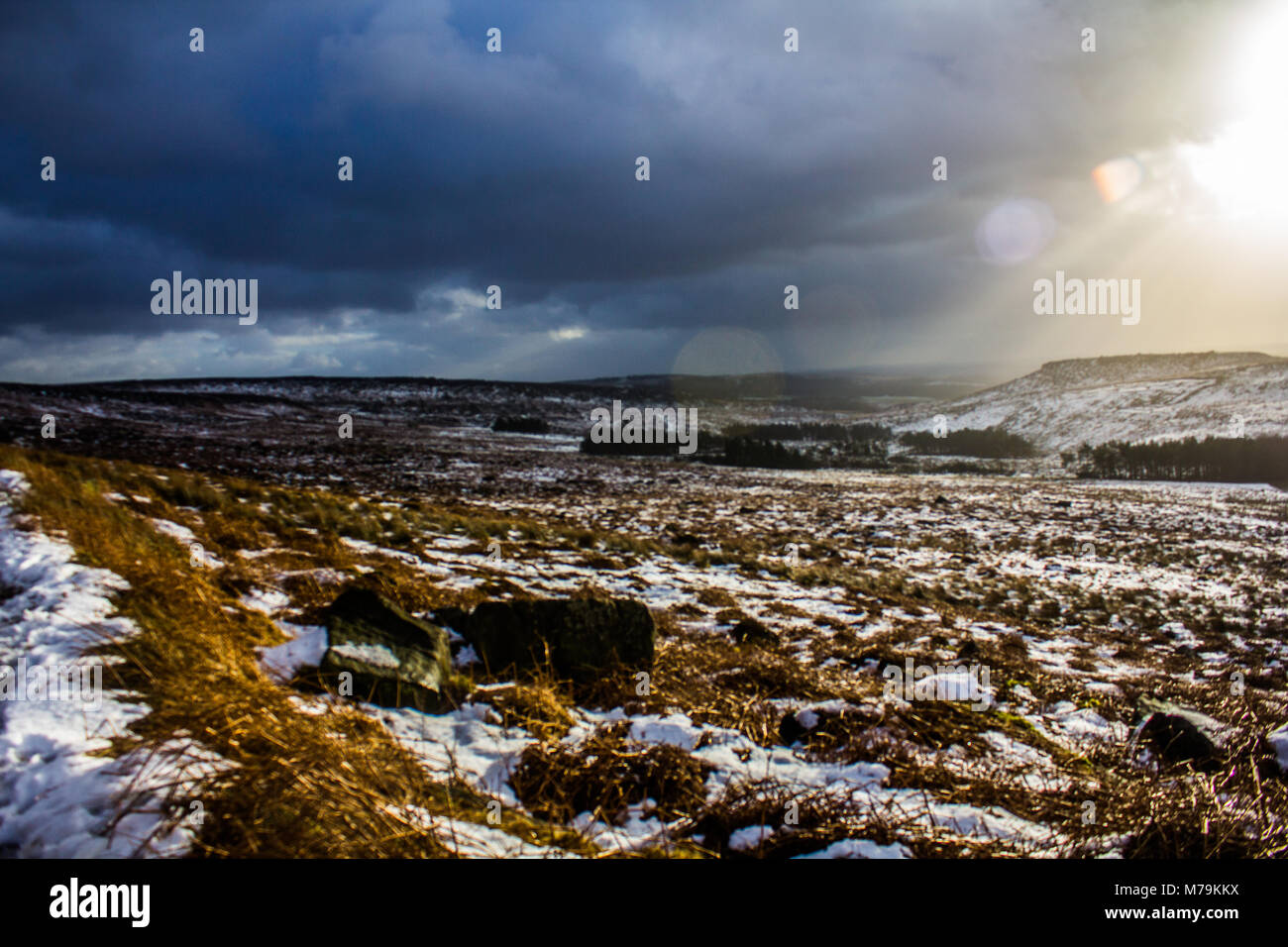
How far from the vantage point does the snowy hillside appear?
6925 centimetres

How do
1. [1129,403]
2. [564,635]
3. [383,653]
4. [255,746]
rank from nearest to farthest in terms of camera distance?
[255,746], [383,653], [564,635], [1129,403]

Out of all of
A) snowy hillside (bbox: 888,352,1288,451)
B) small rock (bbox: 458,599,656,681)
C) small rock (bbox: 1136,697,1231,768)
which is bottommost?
small rock (bbox: 1136,697,1231,768)

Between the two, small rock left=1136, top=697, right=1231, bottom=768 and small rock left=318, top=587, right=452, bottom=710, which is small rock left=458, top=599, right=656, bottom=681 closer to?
small rock left=318, top=587, right=452, bottom=710

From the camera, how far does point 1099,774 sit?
3541 millimetres

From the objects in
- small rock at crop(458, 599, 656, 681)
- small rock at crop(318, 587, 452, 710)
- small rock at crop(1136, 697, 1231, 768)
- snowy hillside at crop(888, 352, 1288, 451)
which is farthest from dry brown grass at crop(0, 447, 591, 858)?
snowy hillside at crop(888, 352, 1288, 451)

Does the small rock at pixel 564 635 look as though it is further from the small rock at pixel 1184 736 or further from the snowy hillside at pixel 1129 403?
the snowy hillside at pixel 1129 403

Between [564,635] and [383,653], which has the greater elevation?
[383,653]

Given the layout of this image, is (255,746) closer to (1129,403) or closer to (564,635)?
(564,635)

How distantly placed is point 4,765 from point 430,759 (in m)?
1.66

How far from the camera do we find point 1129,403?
8550 centimetres

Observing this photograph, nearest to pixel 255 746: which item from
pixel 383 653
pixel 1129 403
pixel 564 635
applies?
pixel 383 653

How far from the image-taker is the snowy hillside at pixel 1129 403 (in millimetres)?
69250

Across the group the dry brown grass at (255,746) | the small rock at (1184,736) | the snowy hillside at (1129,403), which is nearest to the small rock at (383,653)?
the dry brown grass at (255,746)
